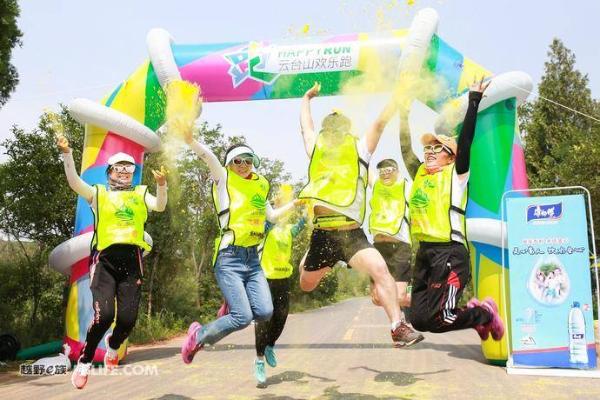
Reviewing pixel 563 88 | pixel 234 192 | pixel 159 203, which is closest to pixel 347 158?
pixel 234 192

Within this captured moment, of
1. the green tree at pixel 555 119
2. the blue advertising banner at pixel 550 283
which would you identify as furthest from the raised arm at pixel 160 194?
the green tree at pixel 555 119

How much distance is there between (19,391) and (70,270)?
232 centimetres

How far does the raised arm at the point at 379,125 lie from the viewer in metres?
4.57

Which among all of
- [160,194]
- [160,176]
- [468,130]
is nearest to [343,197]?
[468,130]

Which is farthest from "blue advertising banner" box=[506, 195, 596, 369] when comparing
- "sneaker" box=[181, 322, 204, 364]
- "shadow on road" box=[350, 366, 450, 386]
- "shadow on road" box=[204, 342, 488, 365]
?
"sneaker" box=[181, 322, 204, 364]

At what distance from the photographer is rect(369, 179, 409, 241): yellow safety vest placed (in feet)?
22.9

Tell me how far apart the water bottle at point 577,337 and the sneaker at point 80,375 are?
20.7ft

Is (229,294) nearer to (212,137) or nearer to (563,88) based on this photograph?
(212,137)

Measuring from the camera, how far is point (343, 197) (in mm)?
4676

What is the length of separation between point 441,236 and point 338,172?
1033 millimetres

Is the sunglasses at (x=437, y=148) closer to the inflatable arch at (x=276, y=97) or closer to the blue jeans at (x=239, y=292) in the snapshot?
the blue jeans at (x=239, y=292)

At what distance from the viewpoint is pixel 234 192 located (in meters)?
5.47

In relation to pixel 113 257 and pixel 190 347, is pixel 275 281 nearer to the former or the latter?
pixel 190 347

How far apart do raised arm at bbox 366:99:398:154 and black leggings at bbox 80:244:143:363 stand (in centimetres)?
252
